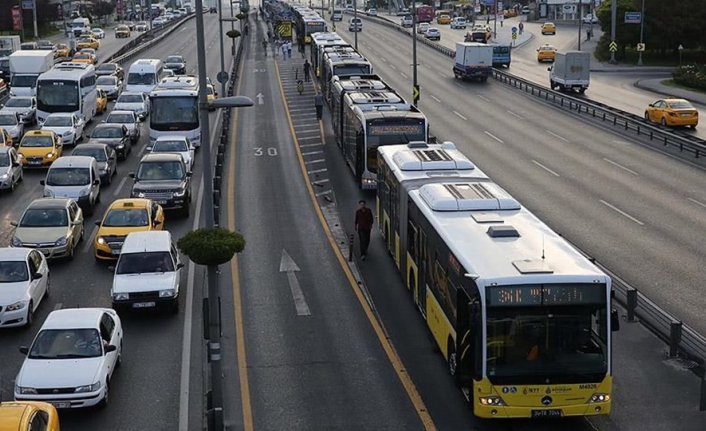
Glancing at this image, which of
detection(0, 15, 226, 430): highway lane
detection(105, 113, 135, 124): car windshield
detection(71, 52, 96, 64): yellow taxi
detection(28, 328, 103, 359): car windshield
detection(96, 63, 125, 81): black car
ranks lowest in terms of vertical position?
detection(0, 15, 226, 430): highway lane

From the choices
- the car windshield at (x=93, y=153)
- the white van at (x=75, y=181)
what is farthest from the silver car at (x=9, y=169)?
the white van at (x=75, y=181)

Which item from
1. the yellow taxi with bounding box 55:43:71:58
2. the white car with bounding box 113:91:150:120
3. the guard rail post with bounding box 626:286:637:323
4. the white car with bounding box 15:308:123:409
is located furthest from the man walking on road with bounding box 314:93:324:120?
the yellow taxi with bounding box 55:43:71:58

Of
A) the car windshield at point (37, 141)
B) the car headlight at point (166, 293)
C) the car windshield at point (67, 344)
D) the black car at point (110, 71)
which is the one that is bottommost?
the car headlight at point (166, 293)

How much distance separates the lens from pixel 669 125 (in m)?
54.9

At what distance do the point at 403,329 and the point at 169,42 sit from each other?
93764 millimetres

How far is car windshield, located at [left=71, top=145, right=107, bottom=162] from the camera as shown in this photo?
3956 cm

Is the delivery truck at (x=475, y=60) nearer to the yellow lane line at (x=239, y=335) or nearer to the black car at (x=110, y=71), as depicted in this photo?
the black car at (x=110, y=71)

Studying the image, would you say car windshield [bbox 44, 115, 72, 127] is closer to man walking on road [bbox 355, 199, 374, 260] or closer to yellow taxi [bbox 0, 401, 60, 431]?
man walking on road [bbox 355, 199, 374, 260]

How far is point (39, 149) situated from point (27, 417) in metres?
30.1

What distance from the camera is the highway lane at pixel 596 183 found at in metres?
28.2

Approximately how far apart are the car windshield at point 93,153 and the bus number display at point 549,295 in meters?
26.3

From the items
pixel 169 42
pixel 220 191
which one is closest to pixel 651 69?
pixel 169 42

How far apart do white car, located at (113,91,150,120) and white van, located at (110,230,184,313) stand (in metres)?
30.5

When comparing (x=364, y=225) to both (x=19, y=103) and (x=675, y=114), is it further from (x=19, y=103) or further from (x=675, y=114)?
(x=19, y=103)
